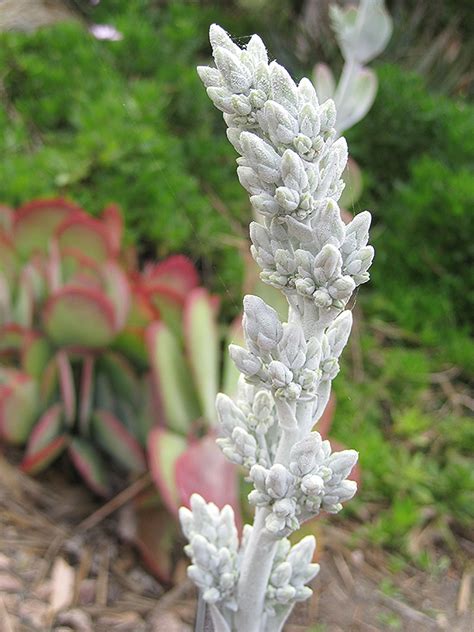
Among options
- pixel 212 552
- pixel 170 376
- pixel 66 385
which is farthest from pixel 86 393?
pixel 212 552

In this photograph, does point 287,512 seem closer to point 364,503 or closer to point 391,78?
point 364,503

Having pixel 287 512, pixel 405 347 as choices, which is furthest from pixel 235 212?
pixel 287 512

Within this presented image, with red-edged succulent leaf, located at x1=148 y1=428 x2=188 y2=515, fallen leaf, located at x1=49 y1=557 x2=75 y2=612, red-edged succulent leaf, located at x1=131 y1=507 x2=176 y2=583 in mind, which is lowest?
Result: fallen leaf, located at x1=49 y1=557 x2=75 y2=612

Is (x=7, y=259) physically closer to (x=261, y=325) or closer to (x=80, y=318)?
(x=80, y=318)

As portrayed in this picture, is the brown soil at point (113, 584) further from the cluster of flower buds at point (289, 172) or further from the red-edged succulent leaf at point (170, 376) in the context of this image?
the cluster of flower buds at point (289, 172)

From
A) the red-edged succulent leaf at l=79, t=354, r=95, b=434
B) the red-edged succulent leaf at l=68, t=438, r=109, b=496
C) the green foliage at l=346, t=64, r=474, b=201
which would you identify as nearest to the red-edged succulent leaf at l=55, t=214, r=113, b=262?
the red-edged succulent leaf at l=79, t=354, r=95, b=434

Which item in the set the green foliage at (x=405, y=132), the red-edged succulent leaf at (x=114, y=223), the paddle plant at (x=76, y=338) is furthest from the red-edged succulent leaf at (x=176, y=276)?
the green foliage at (x=405, y=132)

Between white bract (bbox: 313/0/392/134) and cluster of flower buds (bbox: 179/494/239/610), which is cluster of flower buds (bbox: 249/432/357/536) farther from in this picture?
white bract (bbox: 313/0/392/134)
